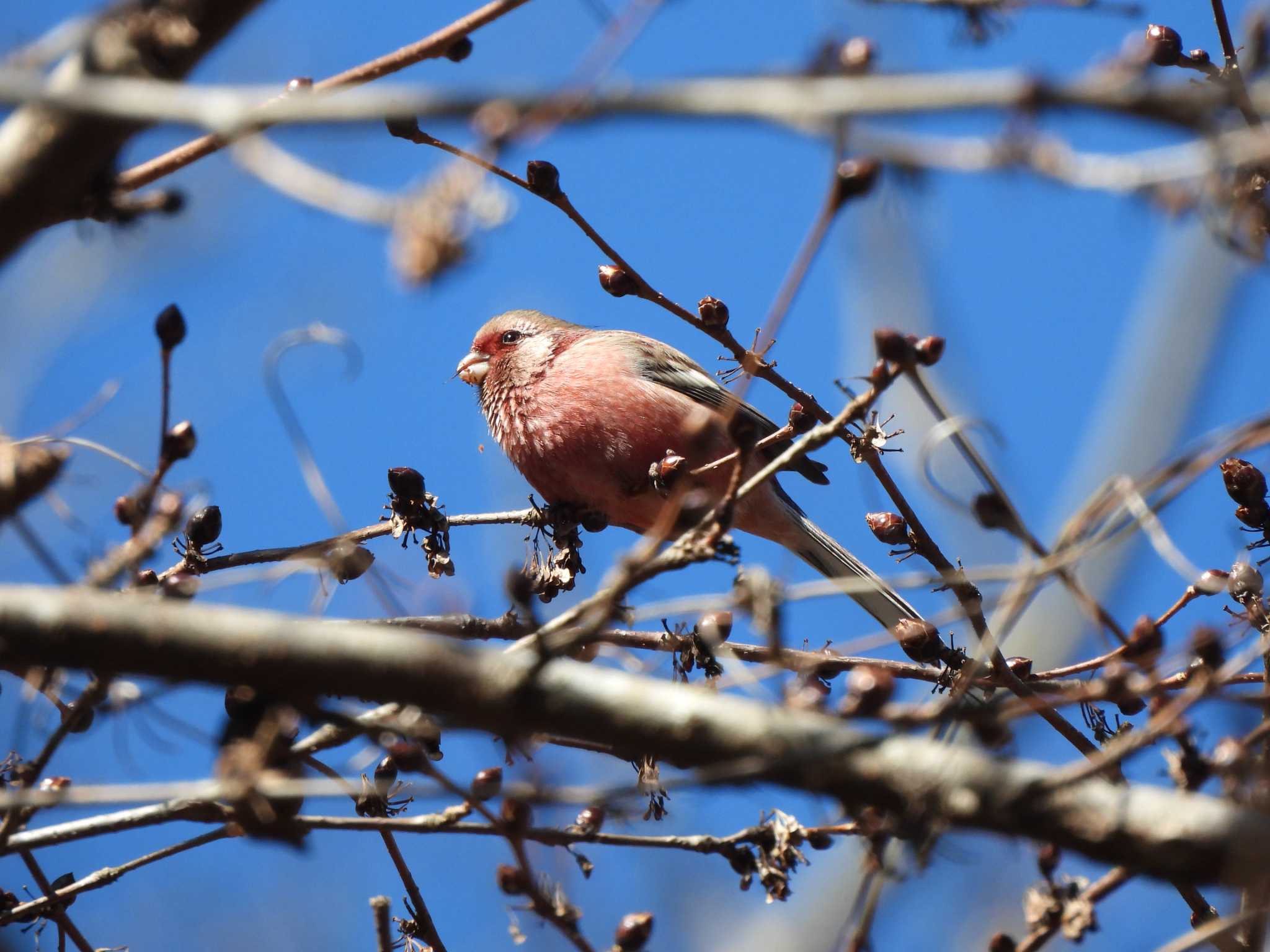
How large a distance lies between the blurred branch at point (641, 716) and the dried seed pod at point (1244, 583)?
1467mm

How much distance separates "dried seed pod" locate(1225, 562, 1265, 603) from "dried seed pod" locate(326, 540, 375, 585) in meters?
2.19

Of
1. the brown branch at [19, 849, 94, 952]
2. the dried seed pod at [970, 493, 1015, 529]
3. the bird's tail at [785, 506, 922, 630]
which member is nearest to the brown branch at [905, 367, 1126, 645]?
the dried seed pod at [970, 493, 1015, 529]

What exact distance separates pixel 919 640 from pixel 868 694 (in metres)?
1.19

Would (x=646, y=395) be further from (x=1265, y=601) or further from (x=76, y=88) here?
(x=76, y=88)

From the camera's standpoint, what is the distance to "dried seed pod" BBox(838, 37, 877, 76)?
8.14ft

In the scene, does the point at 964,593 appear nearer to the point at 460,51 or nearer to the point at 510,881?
the point at 510,881

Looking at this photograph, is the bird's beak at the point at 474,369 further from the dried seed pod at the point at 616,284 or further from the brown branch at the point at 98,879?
the brown branch at the point at 98,879

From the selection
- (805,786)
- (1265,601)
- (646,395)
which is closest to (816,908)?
(646,395)

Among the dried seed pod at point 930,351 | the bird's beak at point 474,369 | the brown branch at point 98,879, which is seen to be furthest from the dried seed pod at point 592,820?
the bird's beak at point 474,369

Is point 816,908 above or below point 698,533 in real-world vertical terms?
above

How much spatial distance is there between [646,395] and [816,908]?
121 inches

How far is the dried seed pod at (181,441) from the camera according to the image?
2.75 meters

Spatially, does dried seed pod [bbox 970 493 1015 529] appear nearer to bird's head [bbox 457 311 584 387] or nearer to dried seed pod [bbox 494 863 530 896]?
dried seed pod [bbox 494 863 530 896]

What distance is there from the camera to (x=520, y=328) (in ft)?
21.8
